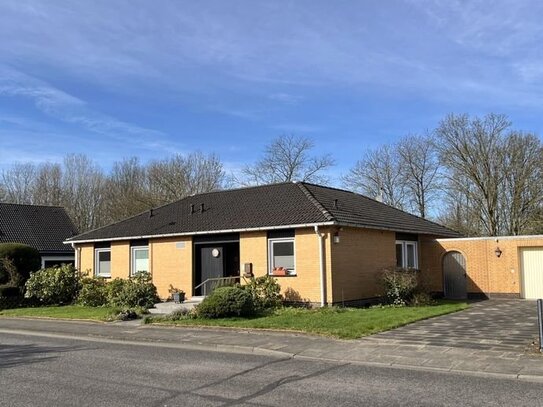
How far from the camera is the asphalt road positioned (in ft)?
24.6

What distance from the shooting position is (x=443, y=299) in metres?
25.3

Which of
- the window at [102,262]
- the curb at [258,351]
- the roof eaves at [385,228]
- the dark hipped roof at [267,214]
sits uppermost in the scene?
the dark hipped roof at [267,214]

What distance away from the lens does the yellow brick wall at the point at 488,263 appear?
79.1 feet

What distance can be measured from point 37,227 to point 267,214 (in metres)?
23.9

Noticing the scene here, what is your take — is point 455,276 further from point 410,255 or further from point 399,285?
point 399,285

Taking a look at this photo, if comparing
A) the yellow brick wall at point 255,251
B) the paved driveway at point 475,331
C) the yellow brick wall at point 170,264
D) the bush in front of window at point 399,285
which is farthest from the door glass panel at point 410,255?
the yellow brick wall at point 170,264

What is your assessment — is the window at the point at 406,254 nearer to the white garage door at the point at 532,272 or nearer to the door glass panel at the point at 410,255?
the door glass panel at the point at 410,255

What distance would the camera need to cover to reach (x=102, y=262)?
26953 mm

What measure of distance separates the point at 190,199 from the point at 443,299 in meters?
13.2

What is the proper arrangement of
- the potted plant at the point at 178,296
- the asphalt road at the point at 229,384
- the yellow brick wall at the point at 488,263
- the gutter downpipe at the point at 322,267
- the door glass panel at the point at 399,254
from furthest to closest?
the door glass panel at the point at 399,254 → the yellow brick wall at the point at 488,263 → the potted plant at the point at 178,296 → the gutter downpipe at the point at 322,267 → the asphalt road at the point at 229,384

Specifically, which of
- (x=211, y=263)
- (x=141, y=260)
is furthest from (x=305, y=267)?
(x=141, y=260)

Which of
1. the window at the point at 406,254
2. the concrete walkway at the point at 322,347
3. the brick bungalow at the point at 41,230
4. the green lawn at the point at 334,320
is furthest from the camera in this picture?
the brick bungalow at the point at 41,230

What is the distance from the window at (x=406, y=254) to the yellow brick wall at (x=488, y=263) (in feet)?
2.59

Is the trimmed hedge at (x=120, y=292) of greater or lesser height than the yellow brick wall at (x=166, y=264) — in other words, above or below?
below
